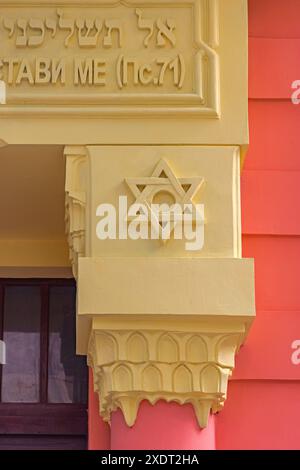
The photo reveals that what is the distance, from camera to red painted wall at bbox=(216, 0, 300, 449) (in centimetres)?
446

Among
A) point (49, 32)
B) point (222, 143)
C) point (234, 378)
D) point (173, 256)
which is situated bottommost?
point (234, 378)

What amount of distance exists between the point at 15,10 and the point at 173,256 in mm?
1181

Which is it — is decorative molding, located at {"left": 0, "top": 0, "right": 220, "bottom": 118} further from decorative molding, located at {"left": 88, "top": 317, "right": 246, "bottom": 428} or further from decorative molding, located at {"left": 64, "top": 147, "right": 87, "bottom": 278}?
decorative molding, located at {"left": 88, "top": 317, "right": 246, "bottom": 428}

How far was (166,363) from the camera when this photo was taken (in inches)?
162

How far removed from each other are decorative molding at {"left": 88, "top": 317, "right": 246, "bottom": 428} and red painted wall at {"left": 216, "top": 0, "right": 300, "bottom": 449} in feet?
1.12

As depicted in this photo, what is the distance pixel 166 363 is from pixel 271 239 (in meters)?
0.84

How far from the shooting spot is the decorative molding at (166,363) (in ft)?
13.5

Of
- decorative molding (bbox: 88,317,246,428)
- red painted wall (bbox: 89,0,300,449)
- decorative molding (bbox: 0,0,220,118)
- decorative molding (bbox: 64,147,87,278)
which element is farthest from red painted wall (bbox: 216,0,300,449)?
decorative molding (bbox: 64,147,87,278)

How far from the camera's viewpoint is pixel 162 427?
4.13 meters

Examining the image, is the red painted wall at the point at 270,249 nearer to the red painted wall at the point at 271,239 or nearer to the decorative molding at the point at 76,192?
the red painted wall at the point at 271,239

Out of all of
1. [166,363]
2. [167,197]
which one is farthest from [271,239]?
[166,363]

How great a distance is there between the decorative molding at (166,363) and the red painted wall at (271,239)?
0.34 m

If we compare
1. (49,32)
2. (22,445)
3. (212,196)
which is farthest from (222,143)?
(22,445)

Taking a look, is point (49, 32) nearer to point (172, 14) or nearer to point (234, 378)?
point (172, 14)
